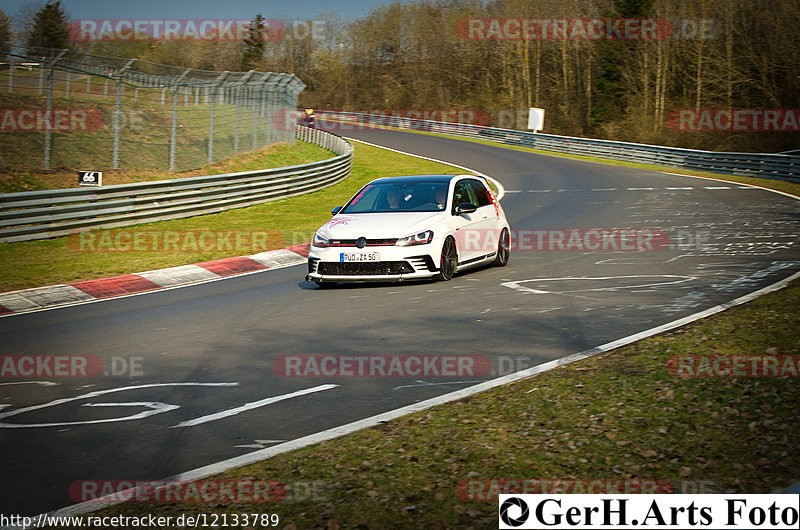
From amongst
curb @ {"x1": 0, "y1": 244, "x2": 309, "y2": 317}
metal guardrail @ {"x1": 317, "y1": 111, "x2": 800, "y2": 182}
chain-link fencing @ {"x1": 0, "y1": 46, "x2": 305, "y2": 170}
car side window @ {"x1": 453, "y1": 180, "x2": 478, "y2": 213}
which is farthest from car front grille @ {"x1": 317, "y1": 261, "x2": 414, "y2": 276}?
metal guardrail @ {"x1": 317, "y1": 111, "x2": 800, "y2": 182}

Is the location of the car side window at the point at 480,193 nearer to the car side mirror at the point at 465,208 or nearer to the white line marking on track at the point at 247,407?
the car side mirror at the point at 465,208

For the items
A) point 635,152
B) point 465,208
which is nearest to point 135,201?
point 465,208

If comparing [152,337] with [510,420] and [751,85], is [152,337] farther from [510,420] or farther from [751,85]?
[751,85]

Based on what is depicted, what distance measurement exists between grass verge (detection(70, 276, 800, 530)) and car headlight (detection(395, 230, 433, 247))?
17.5 ft

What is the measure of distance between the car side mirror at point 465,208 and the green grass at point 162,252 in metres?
5.45

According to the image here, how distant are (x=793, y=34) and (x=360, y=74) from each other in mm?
56130

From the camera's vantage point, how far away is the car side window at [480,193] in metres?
13.7

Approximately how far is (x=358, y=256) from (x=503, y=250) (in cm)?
329

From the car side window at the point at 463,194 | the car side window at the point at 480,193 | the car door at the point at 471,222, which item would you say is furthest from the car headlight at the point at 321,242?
the car side window at the point at 480,193

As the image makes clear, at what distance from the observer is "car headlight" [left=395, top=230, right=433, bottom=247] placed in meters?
11.7

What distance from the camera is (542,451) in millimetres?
4871

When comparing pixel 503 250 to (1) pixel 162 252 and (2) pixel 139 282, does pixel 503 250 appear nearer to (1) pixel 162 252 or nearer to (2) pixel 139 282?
(2) pixel 139 282

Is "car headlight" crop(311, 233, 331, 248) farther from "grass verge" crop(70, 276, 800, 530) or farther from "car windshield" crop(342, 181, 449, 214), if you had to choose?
"grass verge" crop(70, 276, 800, 530)

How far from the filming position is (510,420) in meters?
5.46
